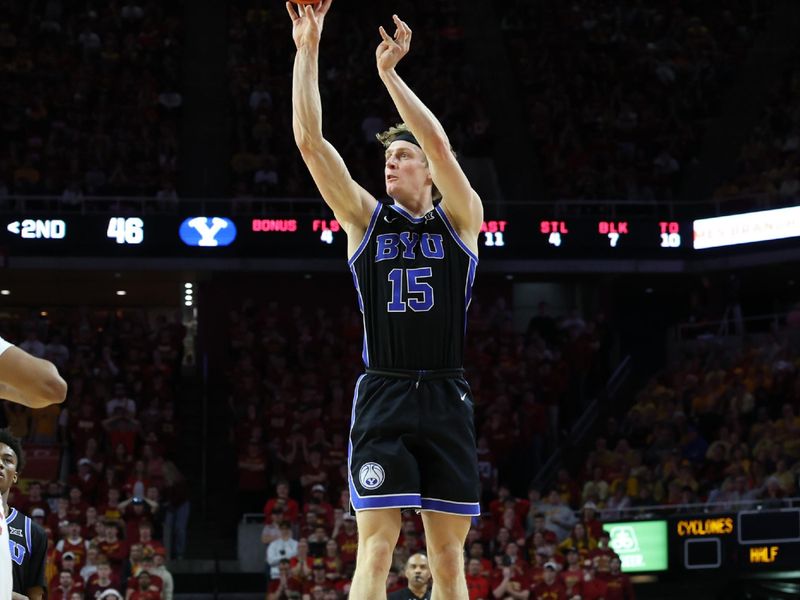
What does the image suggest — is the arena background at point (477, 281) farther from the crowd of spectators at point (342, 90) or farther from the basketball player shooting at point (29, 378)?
the basketball player shooting at point (29, 378)

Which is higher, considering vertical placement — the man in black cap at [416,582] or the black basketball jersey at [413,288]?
the black basketball jersey at [413,288]

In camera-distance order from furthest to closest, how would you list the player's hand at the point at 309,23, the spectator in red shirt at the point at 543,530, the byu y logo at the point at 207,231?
1. the byu y logo at the point at 207,231
2. the spectator in red shirt at the point at 543,530
3. the player's hand at the point at 309,23

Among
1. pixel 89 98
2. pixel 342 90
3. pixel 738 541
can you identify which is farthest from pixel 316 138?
pixel 342 90

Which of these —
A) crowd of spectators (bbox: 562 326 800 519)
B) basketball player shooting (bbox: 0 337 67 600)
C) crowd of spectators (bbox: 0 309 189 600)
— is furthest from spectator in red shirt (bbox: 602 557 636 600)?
basketball player shooting (bbox: 0 337 67 600)

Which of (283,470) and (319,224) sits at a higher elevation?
(319,224)

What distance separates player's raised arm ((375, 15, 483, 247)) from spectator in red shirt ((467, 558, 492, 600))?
1015 cm

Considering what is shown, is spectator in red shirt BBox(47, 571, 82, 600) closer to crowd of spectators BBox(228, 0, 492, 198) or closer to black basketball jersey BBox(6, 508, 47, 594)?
black basketball jersey BBox(6, 508, 47, 594)

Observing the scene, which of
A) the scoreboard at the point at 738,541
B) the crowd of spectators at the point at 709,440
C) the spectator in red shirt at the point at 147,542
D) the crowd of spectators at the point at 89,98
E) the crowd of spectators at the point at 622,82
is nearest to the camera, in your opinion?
the spectator in red shirt at the point at 147,542

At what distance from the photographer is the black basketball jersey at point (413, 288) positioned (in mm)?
6484

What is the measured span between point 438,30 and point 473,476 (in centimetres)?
2378

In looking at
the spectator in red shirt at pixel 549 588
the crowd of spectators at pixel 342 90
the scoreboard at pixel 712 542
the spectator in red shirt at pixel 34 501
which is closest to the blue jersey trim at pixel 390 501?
the spectator in red shirt at pixel 549 588

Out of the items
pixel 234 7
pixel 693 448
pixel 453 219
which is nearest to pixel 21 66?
pixel 234 7

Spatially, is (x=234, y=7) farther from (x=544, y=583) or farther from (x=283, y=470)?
(x=544, y=583)

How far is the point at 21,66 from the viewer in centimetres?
2647
